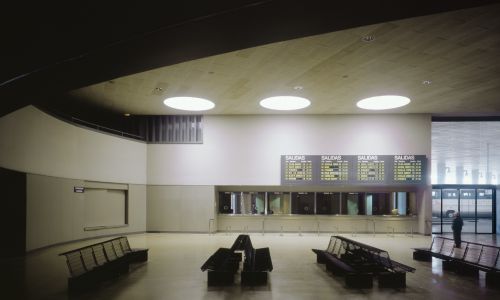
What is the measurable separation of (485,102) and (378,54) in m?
7.09

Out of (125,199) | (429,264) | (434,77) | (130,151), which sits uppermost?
(434,77)

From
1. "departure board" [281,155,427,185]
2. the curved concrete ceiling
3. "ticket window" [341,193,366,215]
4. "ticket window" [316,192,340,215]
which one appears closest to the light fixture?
the curved concrete ceiling

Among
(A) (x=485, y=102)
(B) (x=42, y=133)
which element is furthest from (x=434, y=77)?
(B) (x=42, y=133)

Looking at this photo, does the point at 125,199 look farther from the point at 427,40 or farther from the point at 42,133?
the point at 427,40

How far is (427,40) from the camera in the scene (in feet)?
25.4

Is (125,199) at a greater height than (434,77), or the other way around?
(434,77)

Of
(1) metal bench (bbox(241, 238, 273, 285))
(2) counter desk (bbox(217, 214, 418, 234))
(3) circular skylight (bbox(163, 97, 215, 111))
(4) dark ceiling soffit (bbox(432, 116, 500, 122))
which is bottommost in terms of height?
(2) counter desk (bbox(217, 214, 418, 234))

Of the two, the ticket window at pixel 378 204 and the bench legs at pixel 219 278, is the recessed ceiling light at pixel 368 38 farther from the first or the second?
the ticket window at pixel 378 204

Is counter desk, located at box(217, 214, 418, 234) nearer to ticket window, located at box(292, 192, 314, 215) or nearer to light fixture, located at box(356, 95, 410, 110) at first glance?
ticket window, located at box(292, 192, 314, 215)

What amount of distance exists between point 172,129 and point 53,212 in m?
6.16

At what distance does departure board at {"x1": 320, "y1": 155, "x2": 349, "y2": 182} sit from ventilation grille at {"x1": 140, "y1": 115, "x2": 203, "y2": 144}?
210 inches

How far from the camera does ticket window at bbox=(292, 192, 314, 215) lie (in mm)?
16156

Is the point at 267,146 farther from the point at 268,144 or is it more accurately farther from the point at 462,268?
→ the point at 462,268

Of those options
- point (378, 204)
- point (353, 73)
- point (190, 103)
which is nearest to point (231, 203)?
point (190, 103)
